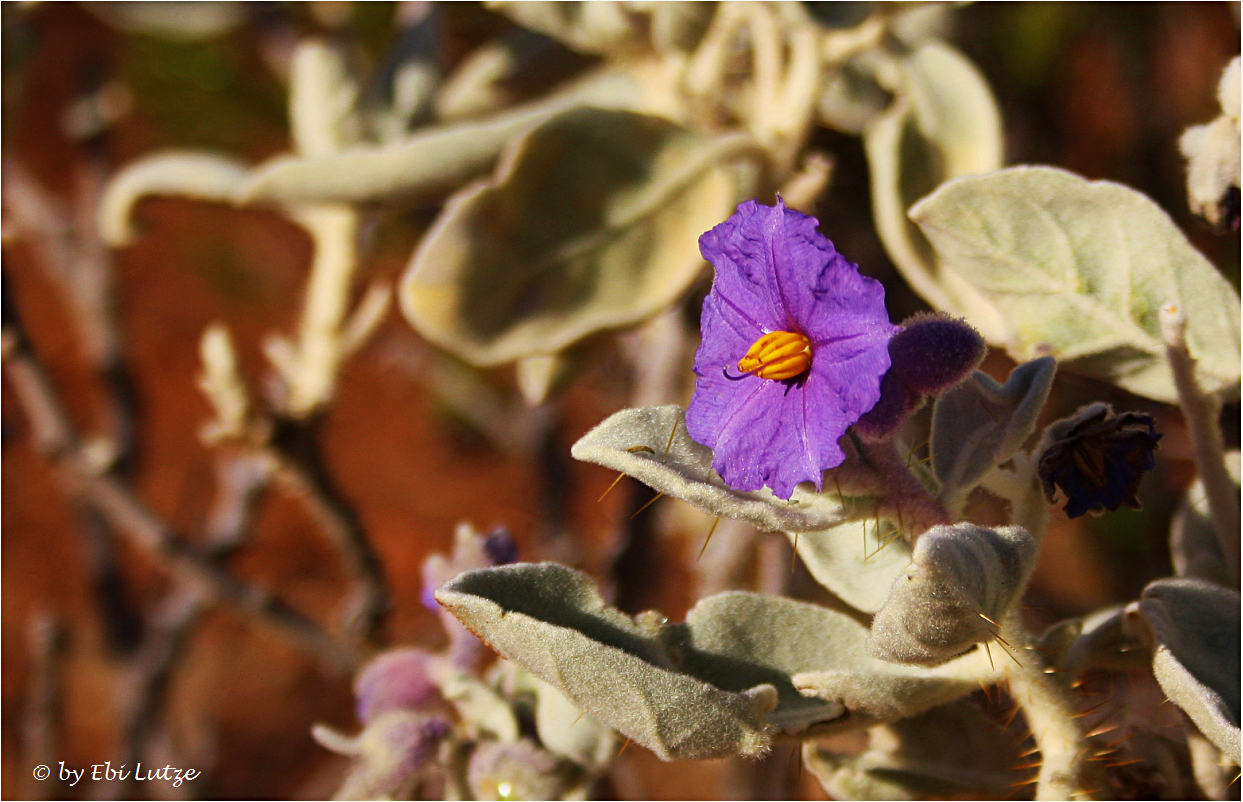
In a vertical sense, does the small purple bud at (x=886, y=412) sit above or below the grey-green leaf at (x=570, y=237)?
below

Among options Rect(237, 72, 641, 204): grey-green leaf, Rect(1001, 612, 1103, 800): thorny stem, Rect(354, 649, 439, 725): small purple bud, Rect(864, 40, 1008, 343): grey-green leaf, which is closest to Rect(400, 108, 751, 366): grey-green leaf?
Rect(237, 72, 641, 204): grey-green leaf

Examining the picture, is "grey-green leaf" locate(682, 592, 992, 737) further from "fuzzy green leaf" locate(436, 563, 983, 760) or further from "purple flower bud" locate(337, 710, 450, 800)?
"purple flower bud" locate(337, 710, 450, 800)

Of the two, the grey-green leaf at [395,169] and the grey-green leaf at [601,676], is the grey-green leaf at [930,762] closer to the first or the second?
the grey-green leaf at [601,676]

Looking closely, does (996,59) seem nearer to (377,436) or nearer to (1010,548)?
(1010,548)

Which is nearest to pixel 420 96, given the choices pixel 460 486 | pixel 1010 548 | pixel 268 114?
pixel 1010 548

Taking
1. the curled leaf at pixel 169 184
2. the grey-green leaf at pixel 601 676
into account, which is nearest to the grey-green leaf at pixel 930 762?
the grey-green leaf at pixel 601 676

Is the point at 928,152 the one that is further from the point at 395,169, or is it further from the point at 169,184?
the point at 169,184
